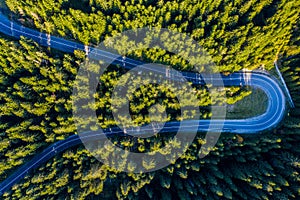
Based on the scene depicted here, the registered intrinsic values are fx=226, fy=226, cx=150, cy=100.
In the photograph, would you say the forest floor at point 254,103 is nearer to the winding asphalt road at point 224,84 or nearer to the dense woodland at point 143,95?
the winding asphalt road at point 224,84

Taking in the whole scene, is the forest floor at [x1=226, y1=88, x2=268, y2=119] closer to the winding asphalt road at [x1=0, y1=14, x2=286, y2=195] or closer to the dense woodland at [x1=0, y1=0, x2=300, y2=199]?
the winding asphalt road at [x1=0, y1=14, x2=286, y2=195]

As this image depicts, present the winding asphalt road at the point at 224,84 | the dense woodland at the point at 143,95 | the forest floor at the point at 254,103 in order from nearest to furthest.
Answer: the dense woodland at the point at 143,95 → the winding asphalt road at the point at 224,84 → the forest floor at the point at 254,103

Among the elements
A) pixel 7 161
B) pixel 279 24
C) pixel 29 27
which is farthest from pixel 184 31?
pixel 7 161

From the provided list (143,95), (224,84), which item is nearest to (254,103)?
(224,84)

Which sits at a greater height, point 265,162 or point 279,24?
point 279,24

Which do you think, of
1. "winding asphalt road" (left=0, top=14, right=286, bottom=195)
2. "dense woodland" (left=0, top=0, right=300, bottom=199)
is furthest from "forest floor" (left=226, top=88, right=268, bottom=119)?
"dense woodland" (left=0, top=0, right=300, bottom=199)

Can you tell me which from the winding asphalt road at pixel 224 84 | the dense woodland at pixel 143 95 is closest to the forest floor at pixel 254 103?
the winding asphalt road at pixel 224 84

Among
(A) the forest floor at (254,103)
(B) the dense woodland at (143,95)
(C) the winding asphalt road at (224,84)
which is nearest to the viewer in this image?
(B) the dense woodland at (143,95)

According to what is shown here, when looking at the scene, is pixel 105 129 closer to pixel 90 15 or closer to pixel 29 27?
pixel 90 15

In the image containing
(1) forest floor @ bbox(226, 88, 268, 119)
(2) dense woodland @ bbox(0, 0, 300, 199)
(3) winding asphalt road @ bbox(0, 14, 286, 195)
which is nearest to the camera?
(2) dense woodland @ bbox(0, 0, 300, 199)
